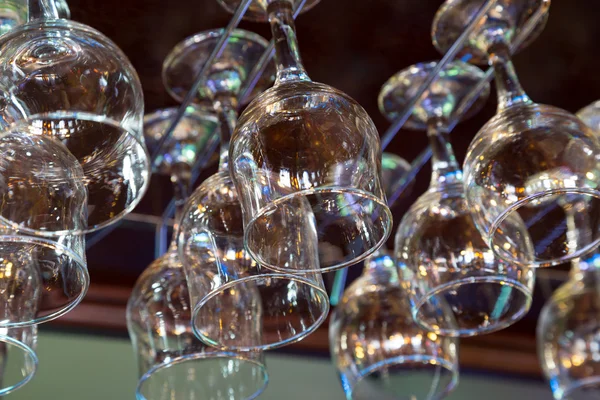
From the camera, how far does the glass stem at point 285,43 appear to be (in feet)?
1.94

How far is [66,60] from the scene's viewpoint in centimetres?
50

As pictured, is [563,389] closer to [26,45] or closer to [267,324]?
[267,324]

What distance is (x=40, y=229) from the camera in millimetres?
545

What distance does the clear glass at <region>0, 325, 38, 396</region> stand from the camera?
0.66 metres

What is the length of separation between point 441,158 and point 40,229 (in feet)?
1.36

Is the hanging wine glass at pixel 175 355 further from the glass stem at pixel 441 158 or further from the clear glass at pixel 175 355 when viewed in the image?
the glass stem at pixel 441 158

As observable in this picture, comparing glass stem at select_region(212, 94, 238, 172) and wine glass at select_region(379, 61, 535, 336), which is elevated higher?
glass stem at select_region(212, 94, 238, 172)

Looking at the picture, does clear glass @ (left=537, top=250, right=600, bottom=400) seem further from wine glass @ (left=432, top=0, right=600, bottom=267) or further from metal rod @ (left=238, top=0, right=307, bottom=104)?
metal rod @ (left=238, top=0, right=307, bottom=104)

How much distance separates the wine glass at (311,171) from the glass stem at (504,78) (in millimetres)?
187

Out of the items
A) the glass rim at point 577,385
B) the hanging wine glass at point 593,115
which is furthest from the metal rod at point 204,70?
the glass rim at point 577,385

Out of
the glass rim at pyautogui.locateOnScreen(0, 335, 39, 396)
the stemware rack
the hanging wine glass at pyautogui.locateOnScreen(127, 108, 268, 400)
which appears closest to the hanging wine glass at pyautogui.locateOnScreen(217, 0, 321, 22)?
the stemware rack

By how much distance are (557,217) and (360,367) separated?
0.86 ft

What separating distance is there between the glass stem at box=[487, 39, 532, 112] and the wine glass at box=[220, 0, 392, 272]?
0.61 ft

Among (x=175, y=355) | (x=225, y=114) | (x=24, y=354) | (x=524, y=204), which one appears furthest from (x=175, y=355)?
(x=524, y=204)
